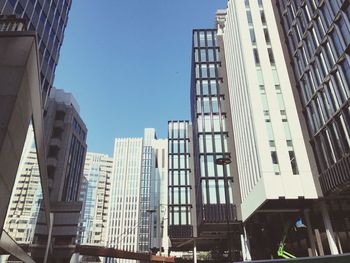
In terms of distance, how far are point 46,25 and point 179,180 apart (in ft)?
129

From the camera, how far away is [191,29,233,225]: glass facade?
43875 mm

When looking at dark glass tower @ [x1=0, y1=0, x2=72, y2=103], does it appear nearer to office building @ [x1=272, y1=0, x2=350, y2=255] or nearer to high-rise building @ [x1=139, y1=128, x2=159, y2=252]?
office building @ [x1=272, y1=0, x2=350, y2=255]

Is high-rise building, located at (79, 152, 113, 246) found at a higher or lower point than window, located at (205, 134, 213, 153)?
higher

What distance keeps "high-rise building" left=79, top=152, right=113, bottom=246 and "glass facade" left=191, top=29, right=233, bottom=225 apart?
359ft

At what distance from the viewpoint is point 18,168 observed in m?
8.84

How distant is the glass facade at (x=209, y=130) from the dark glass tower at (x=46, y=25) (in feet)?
77.4

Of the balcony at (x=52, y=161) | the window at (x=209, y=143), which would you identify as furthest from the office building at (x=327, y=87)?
the balcony at (x=52, y=161)

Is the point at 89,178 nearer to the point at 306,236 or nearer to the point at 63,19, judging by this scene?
the point at 63,19

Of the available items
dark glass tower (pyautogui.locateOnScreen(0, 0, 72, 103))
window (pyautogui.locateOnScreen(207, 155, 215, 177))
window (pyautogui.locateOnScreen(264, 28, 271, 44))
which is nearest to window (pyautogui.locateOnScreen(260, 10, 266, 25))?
window (pyautogui.locateOnScreen(264, 28, 271, 44))

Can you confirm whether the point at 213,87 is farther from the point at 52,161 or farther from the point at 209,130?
the point at 52,161

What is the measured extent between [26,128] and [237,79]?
36.6 meters

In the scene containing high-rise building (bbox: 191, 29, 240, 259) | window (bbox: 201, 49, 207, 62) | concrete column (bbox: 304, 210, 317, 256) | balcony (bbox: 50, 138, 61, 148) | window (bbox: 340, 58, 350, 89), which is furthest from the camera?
balcony (bbox: 50, 138, 61, 148)

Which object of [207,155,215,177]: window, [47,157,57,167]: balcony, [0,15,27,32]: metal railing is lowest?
[0,15,27,32]: metal railing

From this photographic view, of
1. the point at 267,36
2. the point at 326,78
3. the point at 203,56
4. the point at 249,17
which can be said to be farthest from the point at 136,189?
the point at 326,78
